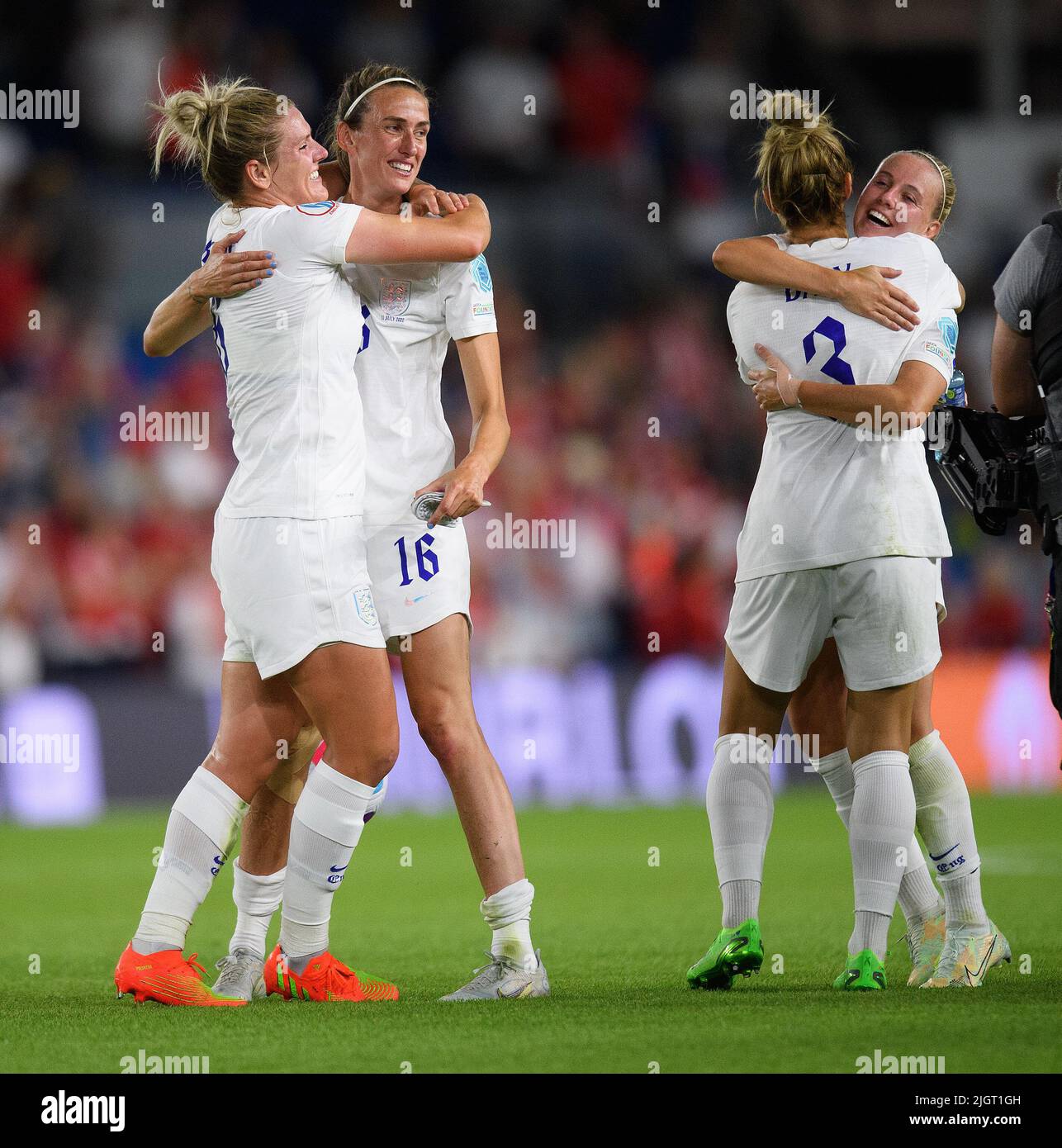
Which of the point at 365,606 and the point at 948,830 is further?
the point at 948,830

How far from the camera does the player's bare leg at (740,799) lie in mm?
4621

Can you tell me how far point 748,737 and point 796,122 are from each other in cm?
167

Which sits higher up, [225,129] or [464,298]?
[225,129]

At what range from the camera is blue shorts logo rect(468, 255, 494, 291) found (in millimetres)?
4660

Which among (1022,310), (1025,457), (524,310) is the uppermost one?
(524,310)

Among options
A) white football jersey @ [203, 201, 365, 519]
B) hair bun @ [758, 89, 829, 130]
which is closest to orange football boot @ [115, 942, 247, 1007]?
white football jersey @ [203, 201, 365, 519]

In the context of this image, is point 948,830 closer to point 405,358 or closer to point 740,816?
point 740,816

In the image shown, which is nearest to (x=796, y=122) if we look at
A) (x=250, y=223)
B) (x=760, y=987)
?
(x=250, y=223)

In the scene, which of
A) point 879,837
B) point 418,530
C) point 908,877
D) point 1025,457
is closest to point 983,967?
point 908,877

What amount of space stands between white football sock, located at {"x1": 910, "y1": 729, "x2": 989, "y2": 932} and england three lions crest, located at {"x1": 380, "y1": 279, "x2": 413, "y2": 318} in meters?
1.86

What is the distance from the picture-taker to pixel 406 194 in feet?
15.5

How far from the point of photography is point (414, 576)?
181 inches

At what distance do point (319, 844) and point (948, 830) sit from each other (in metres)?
1.73

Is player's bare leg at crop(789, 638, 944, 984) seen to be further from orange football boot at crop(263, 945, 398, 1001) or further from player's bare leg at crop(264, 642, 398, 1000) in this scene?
orange football boot at crop(263, 945, 398, 1001)
